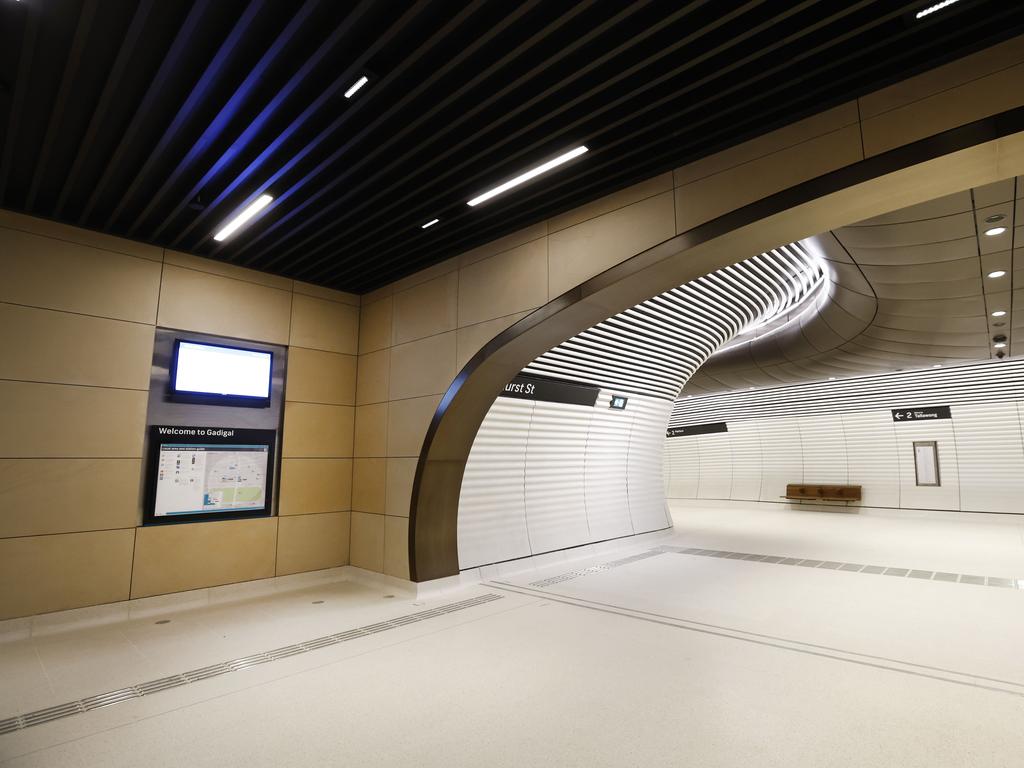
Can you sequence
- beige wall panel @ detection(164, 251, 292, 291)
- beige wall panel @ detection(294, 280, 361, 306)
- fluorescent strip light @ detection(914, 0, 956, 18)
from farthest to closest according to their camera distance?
beige wall panel @ detection(294, 280, 361, 306), beige wall panel @ detection(164, 251, 292, 291), fluorescent strip light @ detection(914, 0, 956, 18)

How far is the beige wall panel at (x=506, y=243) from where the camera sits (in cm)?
552

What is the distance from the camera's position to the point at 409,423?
22.1ft

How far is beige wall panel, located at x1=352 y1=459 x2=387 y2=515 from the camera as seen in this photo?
701 cm

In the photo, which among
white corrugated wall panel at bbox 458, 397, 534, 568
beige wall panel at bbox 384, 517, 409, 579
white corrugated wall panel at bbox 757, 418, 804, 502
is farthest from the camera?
white corrugated wall panel at bbox 757, 418, 804, 502

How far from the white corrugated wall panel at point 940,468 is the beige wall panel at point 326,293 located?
1610 cm

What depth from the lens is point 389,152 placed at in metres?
4.36

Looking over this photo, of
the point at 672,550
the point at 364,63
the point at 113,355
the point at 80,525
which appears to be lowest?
the point at 672,550

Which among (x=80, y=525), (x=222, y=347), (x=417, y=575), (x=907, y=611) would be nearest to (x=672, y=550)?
(x=907, y=611)

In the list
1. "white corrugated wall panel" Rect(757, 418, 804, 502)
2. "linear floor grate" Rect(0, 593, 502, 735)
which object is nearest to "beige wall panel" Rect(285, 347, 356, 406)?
"linear floor grate" Rect(0, 593, 502, 735)

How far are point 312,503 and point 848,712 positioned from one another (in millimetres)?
6082

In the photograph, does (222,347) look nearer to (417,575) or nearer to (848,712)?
(417,575)

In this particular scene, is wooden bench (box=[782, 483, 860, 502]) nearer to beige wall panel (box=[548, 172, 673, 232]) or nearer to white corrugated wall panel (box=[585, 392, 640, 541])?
white corrugated wall panel (box=[585, 392, 640, 541])

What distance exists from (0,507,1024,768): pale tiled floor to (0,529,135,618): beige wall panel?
0.24 metres

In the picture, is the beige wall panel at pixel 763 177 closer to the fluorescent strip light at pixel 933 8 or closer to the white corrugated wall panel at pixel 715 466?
the fluorescent strip light at pixel 933 8
